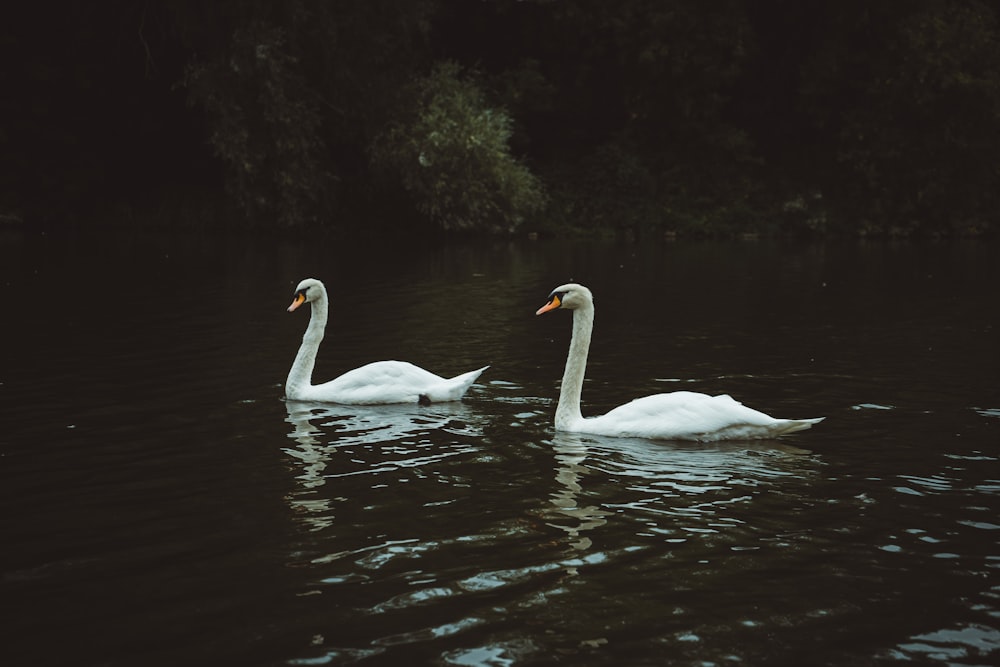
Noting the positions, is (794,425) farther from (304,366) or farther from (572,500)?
(304,366)

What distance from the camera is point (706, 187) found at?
152 ft

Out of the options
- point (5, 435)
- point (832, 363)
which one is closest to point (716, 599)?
point (5, 435)

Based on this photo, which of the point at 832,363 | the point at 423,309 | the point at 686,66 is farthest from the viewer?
the point at 686,66

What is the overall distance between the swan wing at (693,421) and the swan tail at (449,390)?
178cm

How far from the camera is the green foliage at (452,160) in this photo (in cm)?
3538

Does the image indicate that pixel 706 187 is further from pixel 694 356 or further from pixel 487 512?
pixel 487 512

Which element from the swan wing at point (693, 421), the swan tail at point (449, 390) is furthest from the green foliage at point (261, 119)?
the swan wing at point (693, 421)

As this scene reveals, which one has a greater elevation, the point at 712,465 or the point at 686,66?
the point at 686,66

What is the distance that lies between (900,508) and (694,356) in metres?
6.60

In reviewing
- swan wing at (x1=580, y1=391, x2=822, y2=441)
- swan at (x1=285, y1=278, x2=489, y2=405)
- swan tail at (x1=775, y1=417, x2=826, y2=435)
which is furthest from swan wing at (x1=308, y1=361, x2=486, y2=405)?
swan tail at (x1=775, y1=417, x2=826, y2=435)

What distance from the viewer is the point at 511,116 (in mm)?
43688

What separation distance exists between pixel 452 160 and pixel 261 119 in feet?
18.8

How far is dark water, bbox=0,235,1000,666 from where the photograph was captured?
5297 millimetres

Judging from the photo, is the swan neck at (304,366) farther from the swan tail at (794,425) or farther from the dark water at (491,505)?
the swan tail at (794,425)
